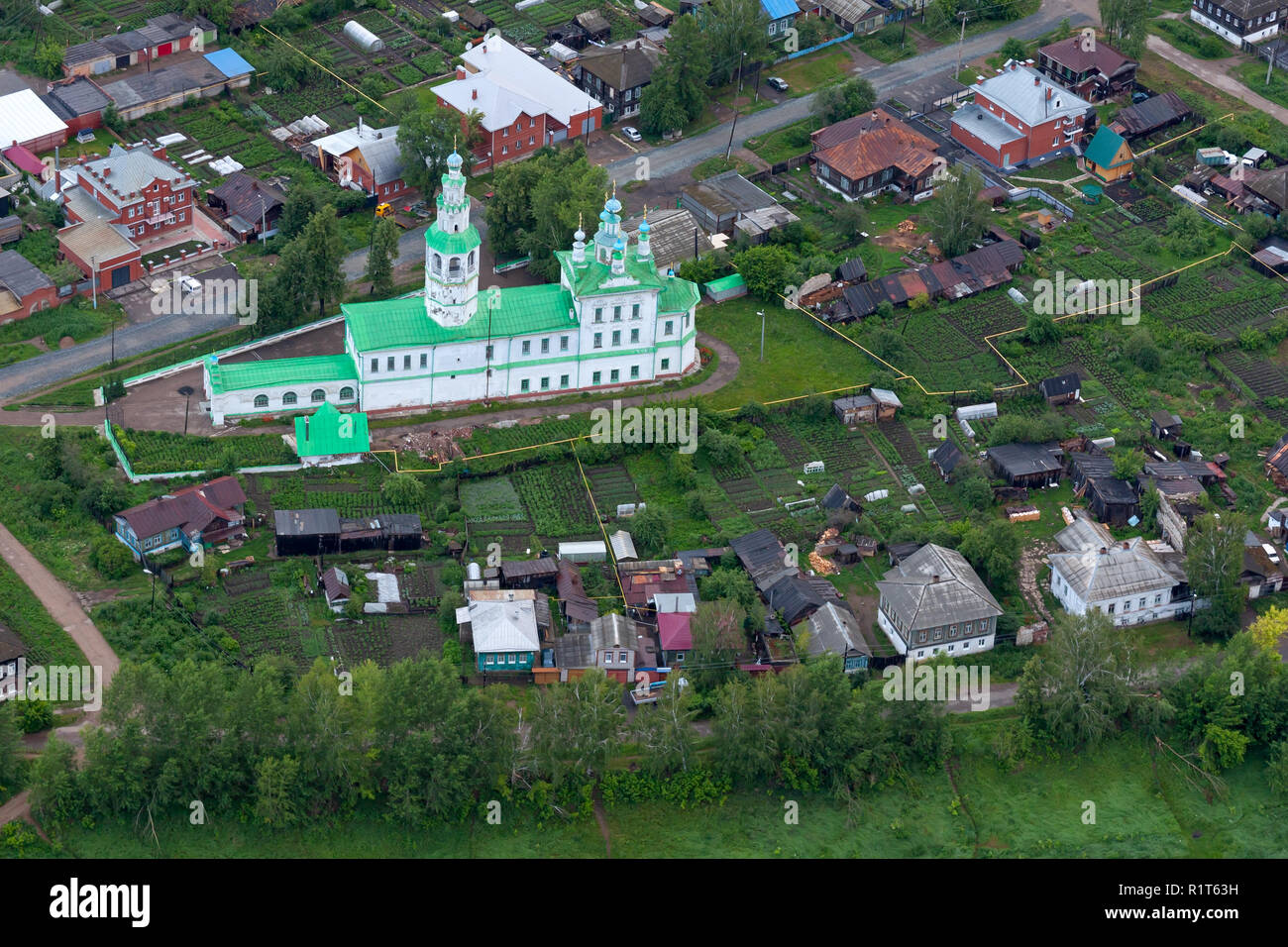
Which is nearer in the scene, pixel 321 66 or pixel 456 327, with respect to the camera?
pixel 456 327

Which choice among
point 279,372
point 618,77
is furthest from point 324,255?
point 618,77

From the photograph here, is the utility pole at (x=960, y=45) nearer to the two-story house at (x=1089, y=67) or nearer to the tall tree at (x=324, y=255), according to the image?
the two-story house at (x=1089, y=67)

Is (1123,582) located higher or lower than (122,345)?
higher

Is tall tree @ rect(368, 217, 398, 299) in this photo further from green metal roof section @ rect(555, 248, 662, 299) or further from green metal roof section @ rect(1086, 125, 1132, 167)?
green metal roof section @ rect(1086, 125, 1132, 167)

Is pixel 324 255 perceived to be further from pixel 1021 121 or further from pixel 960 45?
pixel 960 45

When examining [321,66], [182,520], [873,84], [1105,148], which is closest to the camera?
[182,520]

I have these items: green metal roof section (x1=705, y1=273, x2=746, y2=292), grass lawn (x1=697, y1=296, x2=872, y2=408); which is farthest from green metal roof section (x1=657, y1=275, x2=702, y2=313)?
green metal roof section (x1=705, y1=273, x2=746, y2=292)
